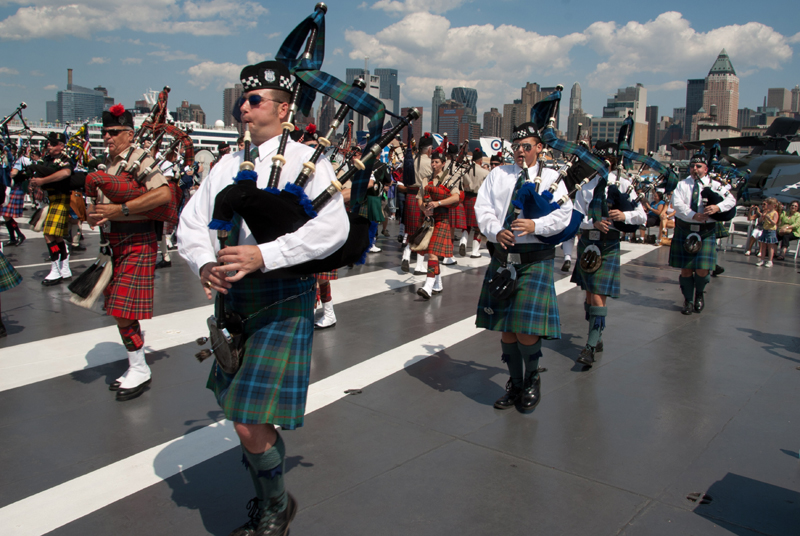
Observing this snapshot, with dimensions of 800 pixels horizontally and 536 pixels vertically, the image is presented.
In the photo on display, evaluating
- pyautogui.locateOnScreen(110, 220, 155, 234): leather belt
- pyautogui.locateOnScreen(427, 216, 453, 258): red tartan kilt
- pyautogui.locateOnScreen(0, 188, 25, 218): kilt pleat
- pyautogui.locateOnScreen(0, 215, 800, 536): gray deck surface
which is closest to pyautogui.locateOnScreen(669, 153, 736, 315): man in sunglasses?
pyautogui.locateOnScreen(0, 215, 800, 536): gray deck surface

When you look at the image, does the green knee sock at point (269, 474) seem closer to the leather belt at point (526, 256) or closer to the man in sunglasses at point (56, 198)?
the leather belt at point (526, 256)

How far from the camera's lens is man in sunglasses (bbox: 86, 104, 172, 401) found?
3744 mm

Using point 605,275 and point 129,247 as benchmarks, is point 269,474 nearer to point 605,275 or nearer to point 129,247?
point 129,247

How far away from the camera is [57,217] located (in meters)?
7.02

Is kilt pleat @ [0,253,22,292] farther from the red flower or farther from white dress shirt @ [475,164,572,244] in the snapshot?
white dress shirt @ [475,164,572,244]

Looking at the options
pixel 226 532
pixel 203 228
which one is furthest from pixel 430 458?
pixel 203 228

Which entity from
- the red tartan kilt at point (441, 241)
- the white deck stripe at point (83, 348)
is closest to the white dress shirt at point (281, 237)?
the white deck stripe at point (83, 348)

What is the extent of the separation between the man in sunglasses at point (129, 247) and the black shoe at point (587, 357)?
3.17 metres

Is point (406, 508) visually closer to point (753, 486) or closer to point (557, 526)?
point (557, 526)

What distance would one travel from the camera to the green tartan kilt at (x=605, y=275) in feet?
15.9

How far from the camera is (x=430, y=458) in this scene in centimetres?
295

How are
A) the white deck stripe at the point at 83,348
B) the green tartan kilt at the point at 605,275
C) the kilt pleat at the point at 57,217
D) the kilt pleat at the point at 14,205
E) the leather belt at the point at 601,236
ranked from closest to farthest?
the white deck stripe at the point at 83,348
the green tartan kilt at the point at 605,275
the leather belt at the point at 601,236
the kilt pleat at the point at 57,217
the kilt pleat at the point at 14,205

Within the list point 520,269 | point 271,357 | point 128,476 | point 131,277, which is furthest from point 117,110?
point 520,269

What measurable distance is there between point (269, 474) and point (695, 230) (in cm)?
607
